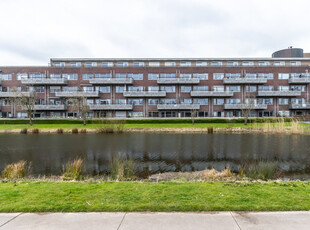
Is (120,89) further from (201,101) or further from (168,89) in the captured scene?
(201,101)

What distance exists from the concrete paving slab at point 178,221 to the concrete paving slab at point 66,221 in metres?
0.30

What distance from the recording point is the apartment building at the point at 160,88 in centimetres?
4928

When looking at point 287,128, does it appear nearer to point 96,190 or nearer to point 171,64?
point 96,190

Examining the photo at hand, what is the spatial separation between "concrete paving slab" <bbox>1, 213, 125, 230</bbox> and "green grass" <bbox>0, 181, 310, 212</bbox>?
24 cm

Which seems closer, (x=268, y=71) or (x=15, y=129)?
(x=15, y=129)

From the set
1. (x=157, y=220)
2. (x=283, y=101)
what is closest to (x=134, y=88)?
(x=283, y=101)

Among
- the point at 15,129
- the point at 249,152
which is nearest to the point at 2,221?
the point at 249,152

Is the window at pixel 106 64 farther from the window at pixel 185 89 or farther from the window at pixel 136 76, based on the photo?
the window at pixel 185 89

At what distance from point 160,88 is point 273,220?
1916 inches

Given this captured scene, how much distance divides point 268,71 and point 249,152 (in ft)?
146

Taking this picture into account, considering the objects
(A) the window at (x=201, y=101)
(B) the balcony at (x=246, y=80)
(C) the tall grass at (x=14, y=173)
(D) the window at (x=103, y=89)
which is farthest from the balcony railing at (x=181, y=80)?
(C) the tall grass at (x=14, y=173)

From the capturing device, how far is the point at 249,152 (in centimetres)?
1572

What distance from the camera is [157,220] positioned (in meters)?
3.90

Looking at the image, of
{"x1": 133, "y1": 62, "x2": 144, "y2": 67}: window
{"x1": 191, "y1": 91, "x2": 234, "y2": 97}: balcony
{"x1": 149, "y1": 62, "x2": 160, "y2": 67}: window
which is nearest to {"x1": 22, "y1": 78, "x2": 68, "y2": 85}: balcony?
{"x1": 133, "y1": 62, "x2": 144, "y2": 67}: window
